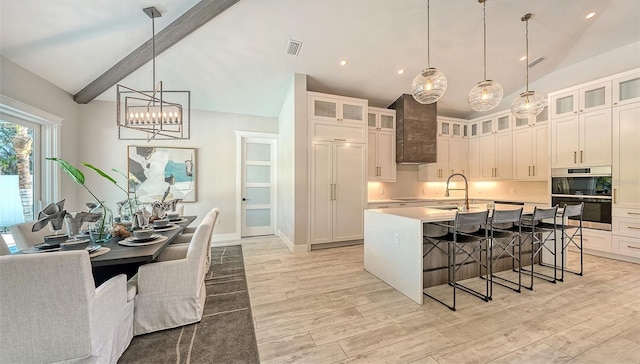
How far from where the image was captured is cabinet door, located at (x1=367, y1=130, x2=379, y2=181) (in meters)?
5.07

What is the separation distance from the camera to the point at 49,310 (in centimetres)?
130

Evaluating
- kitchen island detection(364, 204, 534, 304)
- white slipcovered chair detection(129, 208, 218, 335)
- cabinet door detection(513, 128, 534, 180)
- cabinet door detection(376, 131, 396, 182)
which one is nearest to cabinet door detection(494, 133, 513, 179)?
cabinet door detection(513, 128, 534, 180)

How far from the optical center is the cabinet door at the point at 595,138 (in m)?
3.64

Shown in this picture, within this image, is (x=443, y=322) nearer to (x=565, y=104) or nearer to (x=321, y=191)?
(x=321, y=191)

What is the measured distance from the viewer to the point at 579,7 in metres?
3.43

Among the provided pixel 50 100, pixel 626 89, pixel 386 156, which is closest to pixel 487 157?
pixel 626 89

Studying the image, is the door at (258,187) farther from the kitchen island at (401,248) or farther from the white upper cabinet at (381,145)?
the kitchen island at (401,248)

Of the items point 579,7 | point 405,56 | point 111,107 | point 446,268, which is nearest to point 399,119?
point 405,56

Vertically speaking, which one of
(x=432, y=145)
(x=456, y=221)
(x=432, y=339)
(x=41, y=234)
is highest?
(x=432, y=145)

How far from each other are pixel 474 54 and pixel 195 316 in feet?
18.2

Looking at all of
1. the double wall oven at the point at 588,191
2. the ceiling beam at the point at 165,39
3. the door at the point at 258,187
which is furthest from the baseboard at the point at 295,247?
the double wall oven at the point at 588,191

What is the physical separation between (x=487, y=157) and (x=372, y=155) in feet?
9.77

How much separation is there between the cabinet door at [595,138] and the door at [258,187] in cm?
568

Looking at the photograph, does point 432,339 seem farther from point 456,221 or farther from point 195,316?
point 195,316
